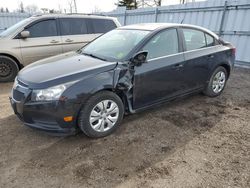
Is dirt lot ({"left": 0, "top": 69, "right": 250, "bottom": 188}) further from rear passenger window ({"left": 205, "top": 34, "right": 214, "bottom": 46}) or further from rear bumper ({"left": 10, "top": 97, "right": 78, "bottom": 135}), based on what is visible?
rear passenger window ({"left": 205, "top": 34, "right": 214, "bottom": 46})

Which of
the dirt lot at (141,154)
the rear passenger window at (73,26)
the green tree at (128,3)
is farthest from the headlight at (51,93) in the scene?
the green tree at (128,3)

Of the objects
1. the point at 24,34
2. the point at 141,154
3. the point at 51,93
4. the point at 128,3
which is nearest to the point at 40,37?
the point at 24,34

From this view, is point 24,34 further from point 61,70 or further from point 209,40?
point 209,40

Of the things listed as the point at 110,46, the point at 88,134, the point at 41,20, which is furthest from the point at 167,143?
the point at 41,20

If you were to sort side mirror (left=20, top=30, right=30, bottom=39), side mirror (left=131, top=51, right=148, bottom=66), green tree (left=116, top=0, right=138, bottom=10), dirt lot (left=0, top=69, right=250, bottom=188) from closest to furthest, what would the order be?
dirt lot (left=0, top=69, right=250, bottom=188) → side mirror (left=131, top=51, right=148, bottom=66) → side mirror (left=20, top=30, right=30, bottom=39) → green tree (left=116, top=0, right=138, bottom=10)

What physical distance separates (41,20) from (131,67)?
4.02m

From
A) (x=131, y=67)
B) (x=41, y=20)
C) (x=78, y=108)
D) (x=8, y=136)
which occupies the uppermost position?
(x=41, y=20)

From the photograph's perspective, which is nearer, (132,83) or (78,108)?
(78,108)

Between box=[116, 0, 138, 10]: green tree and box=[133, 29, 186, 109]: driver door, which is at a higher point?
box=[116, 0, 138, 10]: green tree

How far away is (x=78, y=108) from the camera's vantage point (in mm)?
2787

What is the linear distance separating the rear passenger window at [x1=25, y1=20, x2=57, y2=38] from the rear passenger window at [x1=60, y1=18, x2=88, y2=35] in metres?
0.26

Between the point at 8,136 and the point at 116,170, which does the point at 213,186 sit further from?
the point at 8,136

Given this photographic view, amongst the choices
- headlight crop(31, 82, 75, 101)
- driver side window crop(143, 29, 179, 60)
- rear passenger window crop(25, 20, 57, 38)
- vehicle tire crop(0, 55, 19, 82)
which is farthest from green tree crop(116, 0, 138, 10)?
headlight crop(31, 82, 75, 101)

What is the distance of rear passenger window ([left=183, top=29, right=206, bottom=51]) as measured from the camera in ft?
12.9
